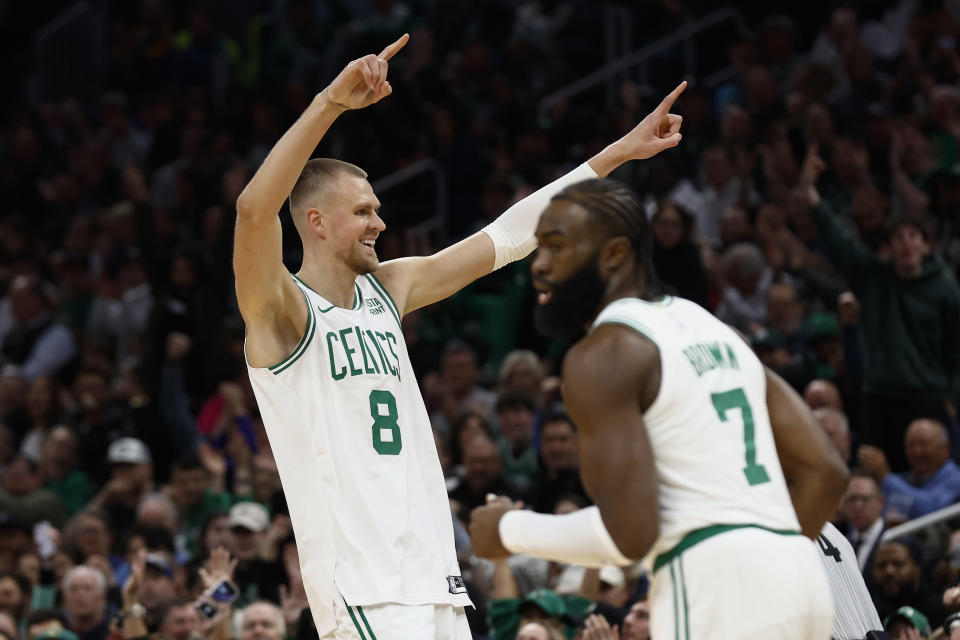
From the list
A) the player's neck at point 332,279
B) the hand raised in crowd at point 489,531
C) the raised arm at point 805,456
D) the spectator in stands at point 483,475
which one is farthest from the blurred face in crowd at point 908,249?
the hand raised in crowd at point 489,531

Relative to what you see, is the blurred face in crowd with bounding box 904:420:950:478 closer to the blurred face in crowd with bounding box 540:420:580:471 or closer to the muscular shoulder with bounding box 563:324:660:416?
the blurred face in crowd with bounding box 540:420:580:471

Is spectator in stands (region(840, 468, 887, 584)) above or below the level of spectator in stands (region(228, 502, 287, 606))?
below

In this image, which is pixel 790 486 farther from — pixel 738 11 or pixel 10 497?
pixel 738 11

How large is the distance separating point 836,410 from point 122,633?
4.74 meters

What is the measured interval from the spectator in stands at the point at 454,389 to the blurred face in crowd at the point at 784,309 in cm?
239

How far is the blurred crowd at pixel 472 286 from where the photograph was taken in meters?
9.56

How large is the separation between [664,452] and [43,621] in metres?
7.14

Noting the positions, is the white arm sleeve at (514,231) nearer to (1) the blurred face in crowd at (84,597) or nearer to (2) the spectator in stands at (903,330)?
(2) the spectator in stands at (903,330)

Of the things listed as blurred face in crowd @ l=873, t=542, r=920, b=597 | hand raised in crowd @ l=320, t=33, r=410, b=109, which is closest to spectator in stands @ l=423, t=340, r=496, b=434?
blurred face in crowd @ l=873, t=542, r=920, b=597

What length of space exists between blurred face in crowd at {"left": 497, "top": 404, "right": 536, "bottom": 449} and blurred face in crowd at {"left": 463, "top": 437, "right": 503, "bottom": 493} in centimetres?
65

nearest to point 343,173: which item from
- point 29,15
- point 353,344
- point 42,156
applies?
point 353,344

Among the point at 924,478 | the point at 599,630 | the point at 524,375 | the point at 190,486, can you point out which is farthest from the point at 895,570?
Result: the point at 190,486

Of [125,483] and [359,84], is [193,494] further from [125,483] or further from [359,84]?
[359,84]

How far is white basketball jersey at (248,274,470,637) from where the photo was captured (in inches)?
204
